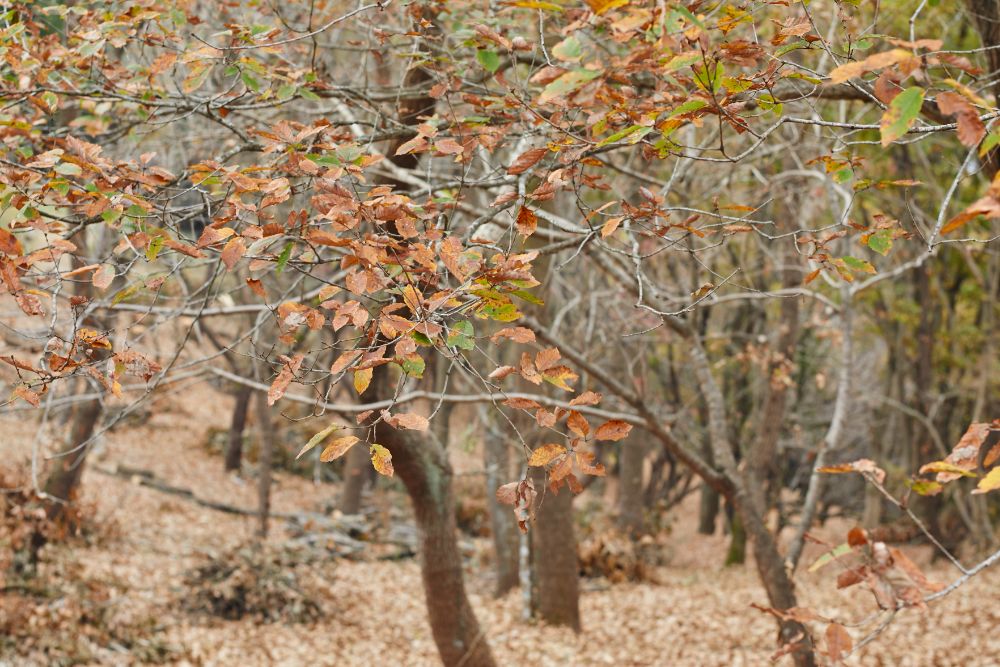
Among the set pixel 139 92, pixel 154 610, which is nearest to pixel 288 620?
pixel 154 610

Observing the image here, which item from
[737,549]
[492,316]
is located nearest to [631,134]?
[492,316]

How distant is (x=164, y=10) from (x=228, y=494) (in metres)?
12.8

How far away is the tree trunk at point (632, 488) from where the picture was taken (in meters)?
12.7

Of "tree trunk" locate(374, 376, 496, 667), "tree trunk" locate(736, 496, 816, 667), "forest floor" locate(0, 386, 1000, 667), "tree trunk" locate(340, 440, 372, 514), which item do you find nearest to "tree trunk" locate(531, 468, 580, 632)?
"forest floor" locate(0, 386, 1000, 667)

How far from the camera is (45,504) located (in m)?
8.19

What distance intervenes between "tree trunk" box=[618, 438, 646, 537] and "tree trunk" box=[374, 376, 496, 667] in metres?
7.23

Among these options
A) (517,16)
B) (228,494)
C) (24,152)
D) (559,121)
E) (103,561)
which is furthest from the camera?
(228,494)

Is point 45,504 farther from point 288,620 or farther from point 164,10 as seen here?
point 164,10

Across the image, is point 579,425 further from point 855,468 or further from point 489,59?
point 489,59

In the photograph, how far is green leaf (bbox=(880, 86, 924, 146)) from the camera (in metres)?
1.46

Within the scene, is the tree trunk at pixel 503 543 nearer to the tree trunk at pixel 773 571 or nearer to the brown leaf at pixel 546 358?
the tree trunk at pixel 773 571

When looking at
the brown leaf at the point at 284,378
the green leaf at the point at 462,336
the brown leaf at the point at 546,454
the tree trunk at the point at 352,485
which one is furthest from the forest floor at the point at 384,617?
the brown leaf at the point at 284,378

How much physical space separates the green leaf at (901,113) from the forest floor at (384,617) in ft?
14.2

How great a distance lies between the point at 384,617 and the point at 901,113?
841 cm
